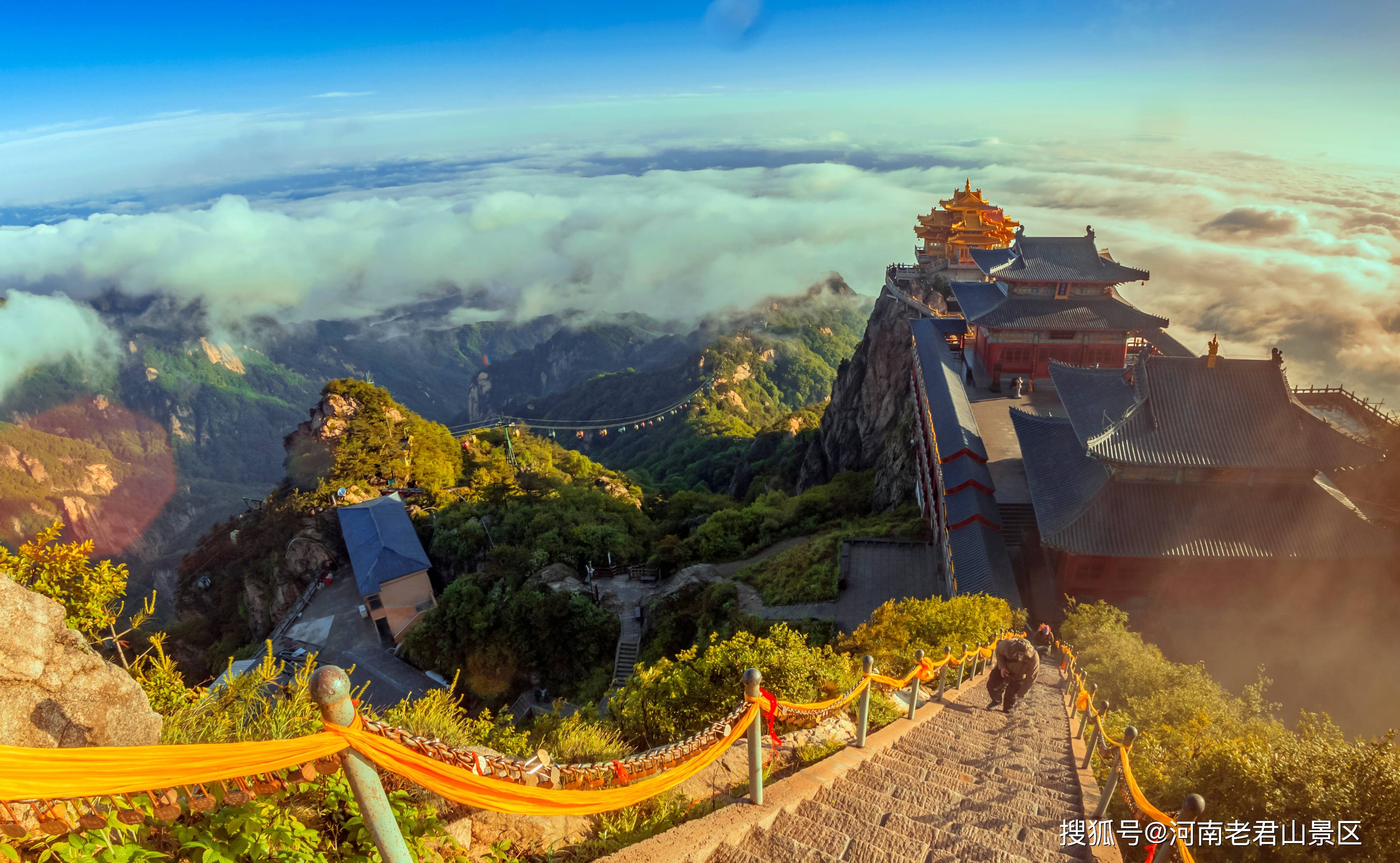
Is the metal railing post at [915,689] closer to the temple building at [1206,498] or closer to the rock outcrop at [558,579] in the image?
the temple building at [1206,498]

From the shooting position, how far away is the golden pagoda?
6006 centimetres

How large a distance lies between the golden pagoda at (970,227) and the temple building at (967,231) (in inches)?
1.3

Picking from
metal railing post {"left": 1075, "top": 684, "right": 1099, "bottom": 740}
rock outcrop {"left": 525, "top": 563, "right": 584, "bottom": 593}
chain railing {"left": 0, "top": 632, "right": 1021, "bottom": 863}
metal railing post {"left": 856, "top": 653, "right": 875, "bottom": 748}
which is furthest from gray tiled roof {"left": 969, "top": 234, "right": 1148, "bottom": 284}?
chain railing {"left": 0, "top": 632, "right": 1021, "bottom": 863}

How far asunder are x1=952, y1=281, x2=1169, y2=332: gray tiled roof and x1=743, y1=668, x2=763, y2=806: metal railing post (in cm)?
3530

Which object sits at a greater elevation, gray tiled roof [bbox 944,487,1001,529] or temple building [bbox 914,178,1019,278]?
temple building [bbox 914,178,1019,278]

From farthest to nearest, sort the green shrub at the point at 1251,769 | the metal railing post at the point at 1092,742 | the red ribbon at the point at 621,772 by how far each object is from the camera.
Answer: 1. the metal railing post at the point at 1092,742
2. the green shrub at the point at 1251,769
3. the red ribbon at the point at 621,772

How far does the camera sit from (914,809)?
7.62 metres

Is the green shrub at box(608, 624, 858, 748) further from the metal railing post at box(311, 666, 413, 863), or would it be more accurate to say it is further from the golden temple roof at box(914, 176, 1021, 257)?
the golden temple roof at box(914, 176, 1021, 257)

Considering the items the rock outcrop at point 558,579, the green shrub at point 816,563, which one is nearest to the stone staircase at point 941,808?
the green shrub at point 816,563

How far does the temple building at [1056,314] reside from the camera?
121 ft

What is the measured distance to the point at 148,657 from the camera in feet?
30.5

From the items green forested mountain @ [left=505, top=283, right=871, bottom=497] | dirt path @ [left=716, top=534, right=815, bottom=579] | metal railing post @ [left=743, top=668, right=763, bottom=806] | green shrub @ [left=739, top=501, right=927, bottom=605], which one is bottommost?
green forested mountain @ [left=505, top=283, right=871, bottom=497]

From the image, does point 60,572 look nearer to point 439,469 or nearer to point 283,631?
point 283,631

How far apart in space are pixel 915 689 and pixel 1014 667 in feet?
9.17
